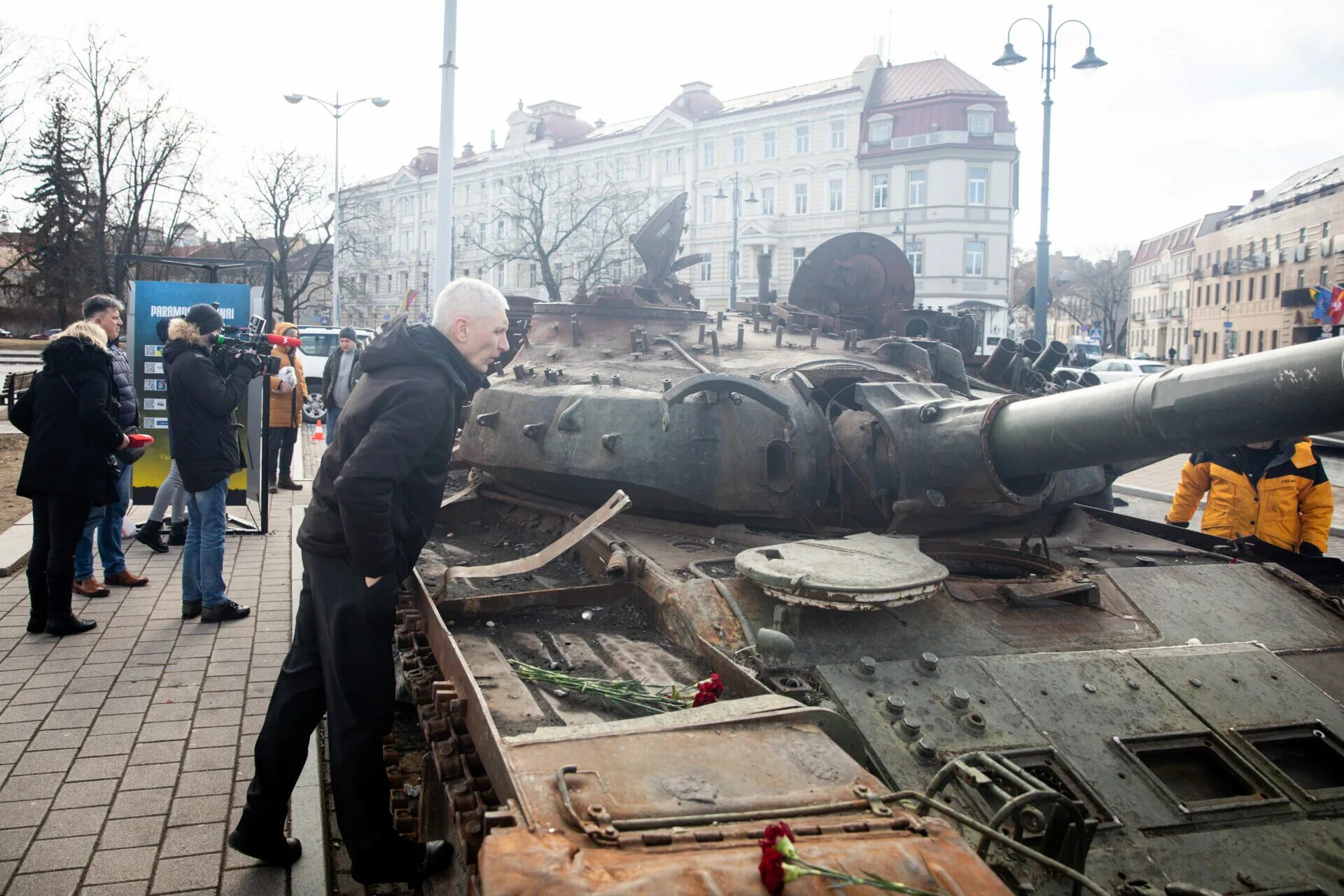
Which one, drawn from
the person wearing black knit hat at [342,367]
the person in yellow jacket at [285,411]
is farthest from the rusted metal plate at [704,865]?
the person wearing black knit hat at [342,367]

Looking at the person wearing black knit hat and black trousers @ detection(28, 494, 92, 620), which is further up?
the person wearing black knit hat

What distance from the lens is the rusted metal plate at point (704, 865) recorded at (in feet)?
7.48

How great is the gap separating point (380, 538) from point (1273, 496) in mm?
5296

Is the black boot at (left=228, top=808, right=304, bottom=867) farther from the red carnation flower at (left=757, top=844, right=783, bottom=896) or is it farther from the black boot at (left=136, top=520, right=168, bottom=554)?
the black boot at (left=136, top=520, right=168, bottom=554)

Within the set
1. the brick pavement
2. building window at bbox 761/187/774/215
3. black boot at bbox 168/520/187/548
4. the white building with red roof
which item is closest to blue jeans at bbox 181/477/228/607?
the brick pavement

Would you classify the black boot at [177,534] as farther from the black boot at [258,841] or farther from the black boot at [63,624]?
the black boot at [258,841]

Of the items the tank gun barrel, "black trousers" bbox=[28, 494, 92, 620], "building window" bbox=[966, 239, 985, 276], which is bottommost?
"black trousers" bbox=[28, 494, 92, 620]

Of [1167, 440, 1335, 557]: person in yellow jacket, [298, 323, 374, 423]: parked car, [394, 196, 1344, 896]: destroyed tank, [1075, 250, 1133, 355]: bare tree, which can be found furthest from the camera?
[1075, 250, 1133, 355]: bare tree

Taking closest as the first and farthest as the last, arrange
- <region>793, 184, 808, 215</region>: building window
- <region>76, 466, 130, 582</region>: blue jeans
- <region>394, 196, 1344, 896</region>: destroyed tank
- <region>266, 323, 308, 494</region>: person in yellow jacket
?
<region>394, 196, 1344, 896</region>: destroyed tank
<region>76, 466, 130, 582</region>: blue jeans
<region>266, 323, 308, 494</region>: person in yellow jacket
<region>793, 184, 808, 215</region>: building window

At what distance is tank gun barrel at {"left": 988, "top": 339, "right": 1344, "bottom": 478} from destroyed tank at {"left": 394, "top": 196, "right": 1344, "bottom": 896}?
0.04 ft

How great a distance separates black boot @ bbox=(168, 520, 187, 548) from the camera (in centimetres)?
975

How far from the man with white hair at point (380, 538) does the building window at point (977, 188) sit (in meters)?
38.9

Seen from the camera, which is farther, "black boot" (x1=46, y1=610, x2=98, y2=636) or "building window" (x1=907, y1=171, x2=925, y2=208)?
"building window" (x1=907, y1=171, x2=925, y2=208)

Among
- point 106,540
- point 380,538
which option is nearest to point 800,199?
point 106,540
